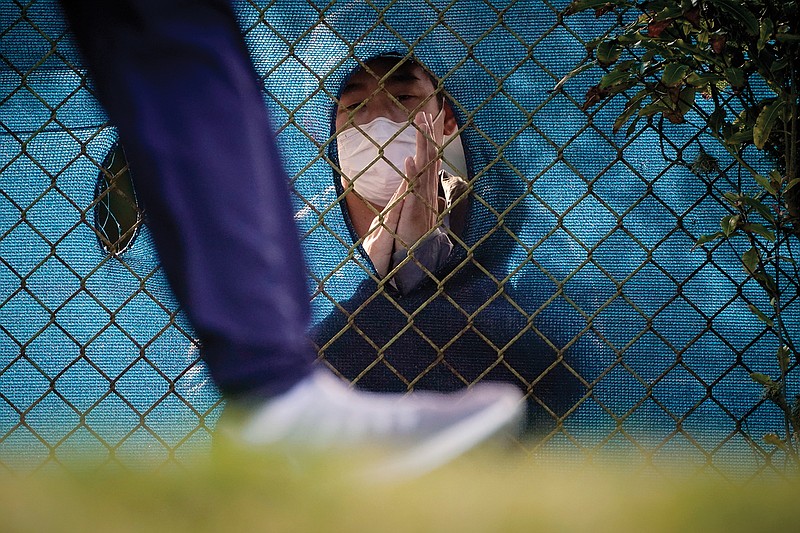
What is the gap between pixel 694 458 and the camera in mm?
2170

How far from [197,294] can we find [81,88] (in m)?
0.59

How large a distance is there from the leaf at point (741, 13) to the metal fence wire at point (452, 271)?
0.38 m

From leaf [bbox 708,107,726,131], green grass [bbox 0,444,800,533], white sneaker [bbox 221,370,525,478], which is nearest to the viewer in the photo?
green grass [bbox 0,444,800,533]

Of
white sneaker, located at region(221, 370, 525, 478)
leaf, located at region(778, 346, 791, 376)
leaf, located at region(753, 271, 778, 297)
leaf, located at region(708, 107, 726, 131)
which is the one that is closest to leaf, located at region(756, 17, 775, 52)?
leaf, located at region(708, 107, 726, 131)

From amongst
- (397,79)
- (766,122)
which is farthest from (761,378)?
(397,79)

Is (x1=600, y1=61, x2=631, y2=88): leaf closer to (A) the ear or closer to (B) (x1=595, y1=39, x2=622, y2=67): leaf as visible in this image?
(B) (x1=595, y1=39, x2=622, y2=67): leaf

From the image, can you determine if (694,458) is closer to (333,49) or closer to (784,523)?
(333,49)

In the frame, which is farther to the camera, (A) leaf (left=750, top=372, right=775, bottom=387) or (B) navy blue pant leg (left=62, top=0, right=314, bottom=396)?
(B) navy blue pant leg (left=62, top=0, right=314, bottom=396)

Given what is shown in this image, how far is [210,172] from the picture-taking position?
7.45 ft

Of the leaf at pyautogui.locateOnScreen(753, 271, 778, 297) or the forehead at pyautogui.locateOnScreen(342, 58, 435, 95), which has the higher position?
the forehead at pyautogui.locateOnScreen(342, 58, 435, 95)

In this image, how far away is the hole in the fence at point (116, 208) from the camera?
220cm

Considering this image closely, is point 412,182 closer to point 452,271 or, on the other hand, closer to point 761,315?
point 452,271

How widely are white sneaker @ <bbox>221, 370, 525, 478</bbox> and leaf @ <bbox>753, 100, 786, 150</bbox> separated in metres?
0.81

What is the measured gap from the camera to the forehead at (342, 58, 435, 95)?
2268 millimetres
